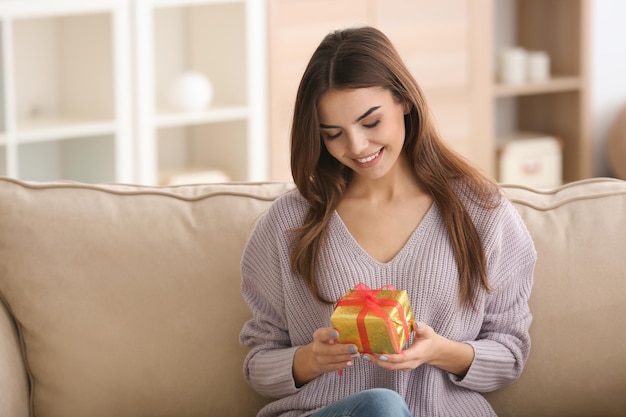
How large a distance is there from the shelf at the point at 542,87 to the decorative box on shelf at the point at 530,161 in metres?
0.21

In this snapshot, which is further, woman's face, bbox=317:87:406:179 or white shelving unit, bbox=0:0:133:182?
white shelving unit, bbox=0:0:133:182

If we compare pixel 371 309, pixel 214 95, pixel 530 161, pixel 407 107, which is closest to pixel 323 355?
pixel 371 309

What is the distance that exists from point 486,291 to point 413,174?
243 mm

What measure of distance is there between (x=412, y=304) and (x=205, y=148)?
2320mm

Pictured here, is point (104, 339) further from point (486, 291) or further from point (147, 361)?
point (486, 291)

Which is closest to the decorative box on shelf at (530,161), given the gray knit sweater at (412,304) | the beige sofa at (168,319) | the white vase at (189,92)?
the white vase at (189,92)

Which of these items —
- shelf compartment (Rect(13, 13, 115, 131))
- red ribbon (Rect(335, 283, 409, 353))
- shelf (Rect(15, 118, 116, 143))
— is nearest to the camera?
red ribbon (Rect(335, 283, 409, 353))

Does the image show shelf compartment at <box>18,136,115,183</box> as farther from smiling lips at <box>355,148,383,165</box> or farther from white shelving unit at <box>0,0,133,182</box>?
smiling lips at <box>355,148,383,165</box>

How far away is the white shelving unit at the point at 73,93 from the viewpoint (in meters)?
3.50

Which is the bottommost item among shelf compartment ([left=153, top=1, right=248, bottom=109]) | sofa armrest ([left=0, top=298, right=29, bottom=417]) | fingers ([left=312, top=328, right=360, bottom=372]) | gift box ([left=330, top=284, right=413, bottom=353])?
sofa armrest ([left=0, top=298, right=29, bottom=417])

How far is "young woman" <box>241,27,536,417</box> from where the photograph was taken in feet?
5.86

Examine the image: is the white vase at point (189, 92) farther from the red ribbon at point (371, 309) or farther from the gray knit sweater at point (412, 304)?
the red ribbon at point (371, 309)

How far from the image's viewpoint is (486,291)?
6.04 ft

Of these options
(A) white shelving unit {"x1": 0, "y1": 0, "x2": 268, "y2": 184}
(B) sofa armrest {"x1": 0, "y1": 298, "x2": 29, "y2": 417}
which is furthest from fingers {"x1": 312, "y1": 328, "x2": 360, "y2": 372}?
(A) white shelving unit {"x1": 0, "y1": 0, "x2": 268, "y2": 184}
